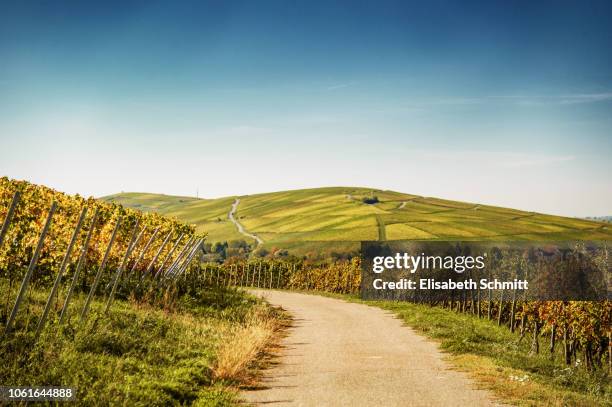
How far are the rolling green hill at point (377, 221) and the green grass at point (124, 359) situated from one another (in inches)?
3439

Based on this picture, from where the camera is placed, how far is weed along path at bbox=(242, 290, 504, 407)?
9.18m

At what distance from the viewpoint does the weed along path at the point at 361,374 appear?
9180 mm

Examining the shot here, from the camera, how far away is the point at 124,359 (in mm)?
10062

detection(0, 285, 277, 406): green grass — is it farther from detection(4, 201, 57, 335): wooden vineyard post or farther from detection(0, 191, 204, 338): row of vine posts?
detection(4, 201, 57, 335): wooden vineyard post

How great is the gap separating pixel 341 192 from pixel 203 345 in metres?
160

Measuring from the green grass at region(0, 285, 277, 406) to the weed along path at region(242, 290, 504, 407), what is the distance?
1.07 m

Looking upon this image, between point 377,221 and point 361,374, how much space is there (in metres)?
108

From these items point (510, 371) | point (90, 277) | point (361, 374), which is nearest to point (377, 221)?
point (90, 277)

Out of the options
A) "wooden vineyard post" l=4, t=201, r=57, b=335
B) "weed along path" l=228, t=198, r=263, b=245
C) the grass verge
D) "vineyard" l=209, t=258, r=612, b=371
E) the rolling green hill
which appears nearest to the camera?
"wooden vineyard post" l=4, t=201, r=57, b=335

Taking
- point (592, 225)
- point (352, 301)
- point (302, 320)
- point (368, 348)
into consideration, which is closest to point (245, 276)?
point (352, 301)

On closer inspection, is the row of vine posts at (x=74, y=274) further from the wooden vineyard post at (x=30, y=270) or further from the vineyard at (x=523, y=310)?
the vineyard at (x=523, y=310)

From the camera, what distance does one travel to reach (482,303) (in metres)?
35.6

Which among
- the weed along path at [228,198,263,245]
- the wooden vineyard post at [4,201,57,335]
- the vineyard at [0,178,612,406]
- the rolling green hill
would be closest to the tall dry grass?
the vineyard at [0,178,612,406]

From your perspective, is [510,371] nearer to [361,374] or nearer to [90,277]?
[361,374]
